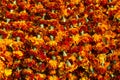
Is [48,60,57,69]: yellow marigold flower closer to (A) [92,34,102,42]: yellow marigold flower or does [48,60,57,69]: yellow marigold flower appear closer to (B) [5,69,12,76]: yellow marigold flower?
(B) [5,69,12,76]: yellow marigold flower

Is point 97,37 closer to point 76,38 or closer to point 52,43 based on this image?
point 76,38

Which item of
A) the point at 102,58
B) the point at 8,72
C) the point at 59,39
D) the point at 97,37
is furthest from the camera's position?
the point at 97,37

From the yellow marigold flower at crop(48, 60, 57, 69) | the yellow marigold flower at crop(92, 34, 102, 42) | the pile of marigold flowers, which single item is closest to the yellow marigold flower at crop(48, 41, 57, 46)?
the pile of marigold flowers

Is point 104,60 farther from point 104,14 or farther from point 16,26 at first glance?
point 16,26

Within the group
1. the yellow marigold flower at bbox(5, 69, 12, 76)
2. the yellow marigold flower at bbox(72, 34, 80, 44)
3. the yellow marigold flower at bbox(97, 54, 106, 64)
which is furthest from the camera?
the yellow marigold flower at bbox(72, 34, 80, 44)

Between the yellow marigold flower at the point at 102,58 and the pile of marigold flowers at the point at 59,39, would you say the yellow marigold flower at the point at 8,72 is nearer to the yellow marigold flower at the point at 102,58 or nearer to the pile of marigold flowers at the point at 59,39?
the pile of marigold flowers at the point at 59,39

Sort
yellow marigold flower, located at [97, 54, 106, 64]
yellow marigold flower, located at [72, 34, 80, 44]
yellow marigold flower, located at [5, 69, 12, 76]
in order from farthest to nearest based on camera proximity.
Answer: yellow marigold flower, located at [72, 34, 80, 44], yellow marigold flower, located at [97, 54, 106, 64], yellow marigold flower, located at [5, 69, 12, 76]

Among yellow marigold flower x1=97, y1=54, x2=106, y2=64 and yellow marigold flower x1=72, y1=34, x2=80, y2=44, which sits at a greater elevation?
yellow marigold flower x1=72, y1=34, x2=80, y2=44

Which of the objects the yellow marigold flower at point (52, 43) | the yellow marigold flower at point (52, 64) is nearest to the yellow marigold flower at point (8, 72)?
the yellow marigold flower at point (52, 64)

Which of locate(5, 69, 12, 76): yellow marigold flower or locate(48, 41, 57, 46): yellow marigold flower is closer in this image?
locate(5, 69, 12, 76): yellow marigold flower

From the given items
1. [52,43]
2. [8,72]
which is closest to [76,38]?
[52,43]
